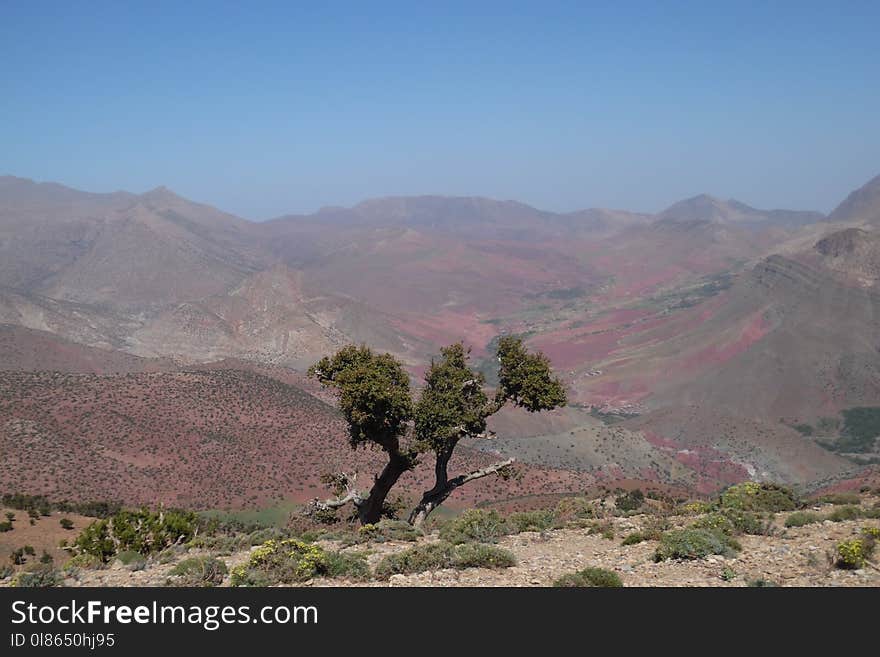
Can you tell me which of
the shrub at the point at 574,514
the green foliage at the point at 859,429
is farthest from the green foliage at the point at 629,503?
the green foliage at the point at 859,429

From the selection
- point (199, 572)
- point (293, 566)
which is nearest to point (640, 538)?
point (293, 566)

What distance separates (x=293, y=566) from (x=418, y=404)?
313 inches

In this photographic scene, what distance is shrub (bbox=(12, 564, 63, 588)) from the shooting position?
11.7 m

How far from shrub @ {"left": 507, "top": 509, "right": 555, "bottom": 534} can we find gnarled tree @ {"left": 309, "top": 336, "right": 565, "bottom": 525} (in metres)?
2.86

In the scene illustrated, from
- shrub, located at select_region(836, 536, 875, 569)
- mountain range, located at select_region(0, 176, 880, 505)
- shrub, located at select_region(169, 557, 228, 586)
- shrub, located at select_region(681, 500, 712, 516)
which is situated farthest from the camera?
mountain range, located at select_region(0, 176, 880, 505)

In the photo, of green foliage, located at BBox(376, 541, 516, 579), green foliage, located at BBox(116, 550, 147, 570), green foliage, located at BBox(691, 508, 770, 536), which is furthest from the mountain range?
green foliage, located at BBox(376, 541, 516, 579)

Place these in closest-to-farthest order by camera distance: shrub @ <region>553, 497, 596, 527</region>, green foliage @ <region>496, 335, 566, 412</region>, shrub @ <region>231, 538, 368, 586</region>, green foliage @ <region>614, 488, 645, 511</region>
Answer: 1. shrub @ <region>231, 538, 368, 586</region>
2. shrub @ <region>553, 497, 596, 527</region>
3. green foliage @ <region>614, 488, 645, 511</region>
4. green foliage @ <region>496, 335, 566, 412</region>

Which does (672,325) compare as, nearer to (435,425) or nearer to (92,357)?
(92,357)

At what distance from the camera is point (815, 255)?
123 m

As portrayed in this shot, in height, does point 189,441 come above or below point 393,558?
below

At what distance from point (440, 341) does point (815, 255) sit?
73342 millimetres

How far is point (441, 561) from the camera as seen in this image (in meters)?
11.2

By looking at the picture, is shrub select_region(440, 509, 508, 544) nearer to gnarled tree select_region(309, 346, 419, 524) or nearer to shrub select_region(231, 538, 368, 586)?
shrub select_region(231, 538, 368, 586)
